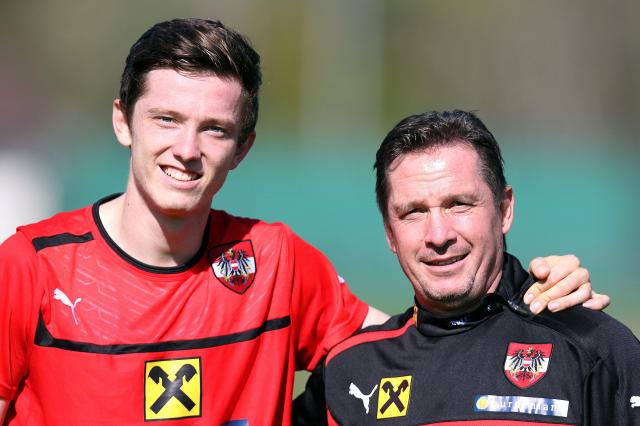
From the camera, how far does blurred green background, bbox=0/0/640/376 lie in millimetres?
12781

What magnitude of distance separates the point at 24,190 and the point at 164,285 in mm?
9369

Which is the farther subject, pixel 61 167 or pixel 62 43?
pixel 62 43

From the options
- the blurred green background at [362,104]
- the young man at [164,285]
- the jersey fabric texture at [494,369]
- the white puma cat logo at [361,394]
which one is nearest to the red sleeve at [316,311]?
the young man at [164,285]

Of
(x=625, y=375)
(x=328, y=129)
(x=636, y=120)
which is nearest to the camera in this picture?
(x=625, y=375)

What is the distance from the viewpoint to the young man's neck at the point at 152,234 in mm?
3279

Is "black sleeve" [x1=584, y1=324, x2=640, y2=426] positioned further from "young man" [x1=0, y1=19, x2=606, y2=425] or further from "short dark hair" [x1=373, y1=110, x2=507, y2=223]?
"short dark hair" [x1=373, y1=110, x2=507, y2=223]

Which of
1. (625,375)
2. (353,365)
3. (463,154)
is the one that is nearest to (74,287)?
(353,365)

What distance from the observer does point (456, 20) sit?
1513 centimetres

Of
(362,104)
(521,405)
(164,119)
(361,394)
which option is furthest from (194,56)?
(362,104)

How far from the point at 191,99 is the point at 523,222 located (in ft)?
33.6

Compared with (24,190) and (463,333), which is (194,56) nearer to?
(463,333)

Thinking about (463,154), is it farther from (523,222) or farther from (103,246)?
(523,222)

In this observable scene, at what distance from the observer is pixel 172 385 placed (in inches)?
123

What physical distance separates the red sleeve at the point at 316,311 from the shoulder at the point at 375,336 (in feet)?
0.36
